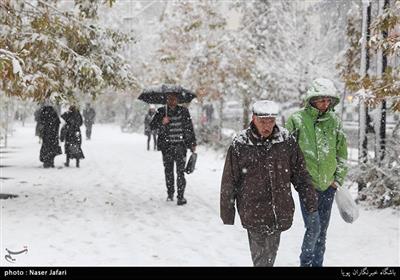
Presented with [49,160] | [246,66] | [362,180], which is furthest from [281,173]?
[246,66]

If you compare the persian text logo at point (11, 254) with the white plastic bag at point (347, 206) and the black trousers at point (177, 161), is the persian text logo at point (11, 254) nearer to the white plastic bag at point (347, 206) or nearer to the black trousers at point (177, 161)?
the black trousers at point (177, 161)

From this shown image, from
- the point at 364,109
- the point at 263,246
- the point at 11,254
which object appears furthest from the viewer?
the point at 364,109

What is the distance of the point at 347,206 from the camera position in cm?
590

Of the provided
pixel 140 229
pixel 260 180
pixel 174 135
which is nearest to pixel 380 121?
pixel 174 135

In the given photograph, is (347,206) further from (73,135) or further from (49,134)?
(49,134)

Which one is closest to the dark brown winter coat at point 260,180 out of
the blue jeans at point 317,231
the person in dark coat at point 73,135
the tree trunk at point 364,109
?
the blue jeans at point 317,231

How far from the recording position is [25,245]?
7516 millimetres

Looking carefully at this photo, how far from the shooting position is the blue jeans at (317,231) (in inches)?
222

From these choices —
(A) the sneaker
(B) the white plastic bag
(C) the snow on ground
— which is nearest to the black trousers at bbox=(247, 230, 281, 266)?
(B) the white plastic bag

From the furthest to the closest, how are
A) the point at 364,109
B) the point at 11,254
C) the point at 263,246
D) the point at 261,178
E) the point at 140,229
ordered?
1. the point at 364,109
2. the point at 140,229
3. the point at 11,254
4. the point at 263,246
5. the point at 261,178

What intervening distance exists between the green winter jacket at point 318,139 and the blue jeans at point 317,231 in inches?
6.4

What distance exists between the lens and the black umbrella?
11.0 m

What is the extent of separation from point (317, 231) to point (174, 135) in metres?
5.08

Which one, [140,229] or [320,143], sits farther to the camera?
[140,229]
